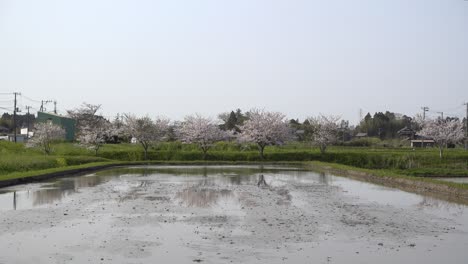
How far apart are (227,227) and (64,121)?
68.1 metres

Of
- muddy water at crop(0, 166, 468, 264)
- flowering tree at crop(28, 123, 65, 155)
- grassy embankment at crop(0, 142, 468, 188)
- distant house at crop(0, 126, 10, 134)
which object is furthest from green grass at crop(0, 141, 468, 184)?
distant house at crop(0, 126, 10, 134)

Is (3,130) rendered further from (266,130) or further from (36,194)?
(36,194)

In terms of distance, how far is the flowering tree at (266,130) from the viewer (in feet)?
167

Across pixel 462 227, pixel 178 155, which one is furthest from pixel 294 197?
pixel 178 155

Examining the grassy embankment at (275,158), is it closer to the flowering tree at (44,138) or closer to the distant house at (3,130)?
the flowering tree at (44,138)

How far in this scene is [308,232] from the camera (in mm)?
11359

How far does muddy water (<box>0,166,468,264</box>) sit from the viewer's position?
9055 mm

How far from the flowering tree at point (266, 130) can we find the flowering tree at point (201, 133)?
3237 millimetres

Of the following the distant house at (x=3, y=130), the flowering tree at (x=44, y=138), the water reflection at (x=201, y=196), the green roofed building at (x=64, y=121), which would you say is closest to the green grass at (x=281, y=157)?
the flowering tree at (x=44, y=138)

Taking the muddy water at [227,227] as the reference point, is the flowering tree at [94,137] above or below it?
above

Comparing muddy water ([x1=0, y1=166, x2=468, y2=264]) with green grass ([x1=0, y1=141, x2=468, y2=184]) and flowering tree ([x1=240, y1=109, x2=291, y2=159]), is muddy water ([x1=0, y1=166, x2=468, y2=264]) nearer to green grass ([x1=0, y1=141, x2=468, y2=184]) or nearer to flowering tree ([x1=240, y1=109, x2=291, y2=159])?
green grass ([x1=0, y1=141, x2=468, y2=184])

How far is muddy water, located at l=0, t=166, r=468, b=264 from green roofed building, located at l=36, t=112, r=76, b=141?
5636 cm

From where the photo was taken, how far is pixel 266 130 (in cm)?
5097

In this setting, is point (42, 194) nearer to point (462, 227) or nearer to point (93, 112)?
point (462, 227)
